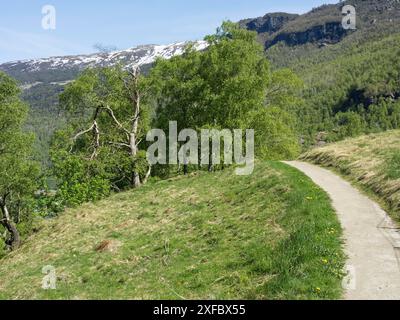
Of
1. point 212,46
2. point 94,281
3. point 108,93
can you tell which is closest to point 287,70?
point 212,46

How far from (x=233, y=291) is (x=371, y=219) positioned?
763cm

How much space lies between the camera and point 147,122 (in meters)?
52.3

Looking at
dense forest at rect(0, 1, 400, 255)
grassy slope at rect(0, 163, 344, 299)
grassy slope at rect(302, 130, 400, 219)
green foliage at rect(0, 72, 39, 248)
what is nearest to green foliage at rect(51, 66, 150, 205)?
dense forest at rect(0, 1, 400, 255)

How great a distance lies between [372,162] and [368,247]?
534 inches

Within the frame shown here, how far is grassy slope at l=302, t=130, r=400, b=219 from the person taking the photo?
2161cm

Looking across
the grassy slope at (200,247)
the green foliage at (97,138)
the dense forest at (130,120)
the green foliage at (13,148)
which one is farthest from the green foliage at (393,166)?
the green foliage at (13,148)

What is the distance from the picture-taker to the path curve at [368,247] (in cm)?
1244

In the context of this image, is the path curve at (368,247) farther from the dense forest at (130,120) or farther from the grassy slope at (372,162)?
the dense forest at (130,120)

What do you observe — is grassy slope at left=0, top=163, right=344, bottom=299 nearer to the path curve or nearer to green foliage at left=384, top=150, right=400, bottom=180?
the path curve

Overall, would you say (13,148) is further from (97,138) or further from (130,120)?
(130,120)

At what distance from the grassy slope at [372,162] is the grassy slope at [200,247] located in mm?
2968

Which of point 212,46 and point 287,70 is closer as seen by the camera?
point 212,46

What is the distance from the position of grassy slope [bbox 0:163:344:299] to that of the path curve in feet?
1.66

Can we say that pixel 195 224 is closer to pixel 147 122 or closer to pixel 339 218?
pixel 339 218
